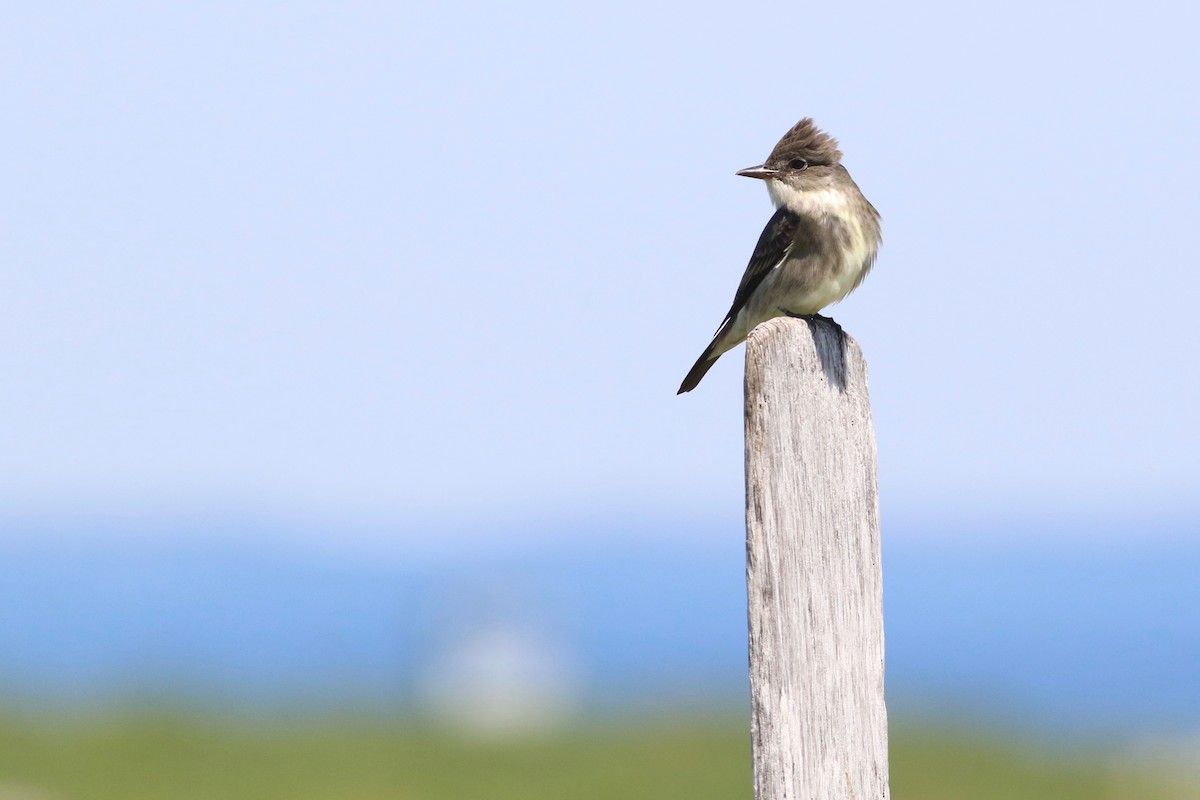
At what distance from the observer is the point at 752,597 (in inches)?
182

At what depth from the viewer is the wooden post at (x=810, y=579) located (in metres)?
4.60

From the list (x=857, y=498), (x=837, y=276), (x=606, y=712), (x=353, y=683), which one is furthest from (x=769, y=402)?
(x=353, y=683)

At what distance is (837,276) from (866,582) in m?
2.92

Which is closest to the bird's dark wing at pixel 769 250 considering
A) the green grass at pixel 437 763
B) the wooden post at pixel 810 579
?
the wooden post at pixel 810 579

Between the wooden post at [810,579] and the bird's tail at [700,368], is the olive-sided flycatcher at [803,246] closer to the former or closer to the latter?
the bird's tail at [700,368]

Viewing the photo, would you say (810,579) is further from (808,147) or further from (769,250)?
(808,147)

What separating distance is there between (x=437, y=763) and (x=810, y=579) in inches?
367

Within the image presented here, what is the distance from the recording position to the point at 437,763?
13305mm

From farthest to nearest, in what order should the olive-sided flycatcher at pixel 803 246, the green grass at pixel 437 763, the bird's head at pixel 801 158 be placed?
1. the green grass at pixel 437 763
2. the bird's head at pixel 801 158
3. the olive-sided flycatcher at pixel 803 246

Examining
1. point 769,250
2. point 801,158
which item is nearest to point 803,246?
point 769,250

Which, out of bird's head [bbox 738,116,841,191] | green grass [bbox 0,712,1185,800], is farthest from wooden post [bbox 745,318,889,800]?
green grass [bbox 0,712,1185,800]

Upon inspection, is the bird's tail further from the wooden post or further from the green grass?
the green grass

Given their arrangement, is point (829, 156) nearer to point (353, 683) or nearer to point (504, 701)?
point (353, 683)

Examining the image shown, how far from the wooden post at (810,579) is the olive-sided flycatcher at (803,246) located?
2575mm
